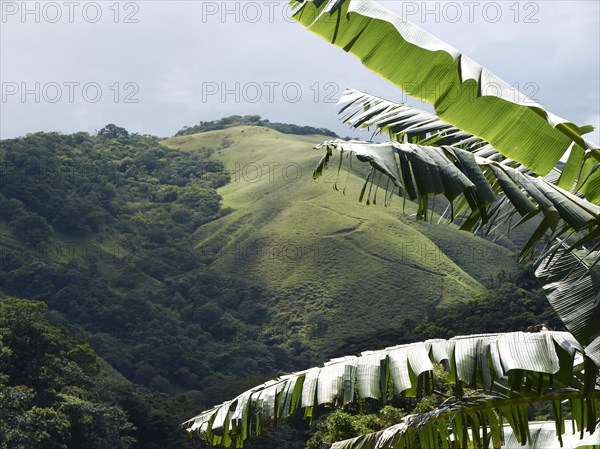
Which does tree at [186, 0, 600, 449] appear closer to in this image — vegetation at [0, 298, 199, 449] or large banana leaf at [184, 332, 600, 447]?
large banana leaf at [184, 332, 600, 447]

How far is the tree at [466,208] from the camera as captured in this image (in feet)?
13.8

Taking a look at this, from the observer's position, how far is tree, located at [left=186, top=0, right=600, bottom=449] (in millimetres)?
4207

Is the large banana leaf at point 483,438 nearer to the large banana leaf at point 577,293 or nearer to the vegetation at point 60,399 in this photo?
the large banana leaf at point 577,293

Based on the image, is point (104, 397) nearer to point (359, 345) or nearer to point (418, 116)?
point (359, 345)

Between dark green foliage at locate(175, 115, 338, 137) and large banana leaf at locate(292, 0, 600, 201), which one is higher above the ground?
dark green foliage at locate(175, 115, 338, 137)

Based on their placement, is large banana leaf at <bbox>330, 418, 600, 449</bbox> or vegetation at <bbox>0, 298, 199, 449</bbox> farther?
vegetation at <bbox>0, 298, 199, 449</bbox>

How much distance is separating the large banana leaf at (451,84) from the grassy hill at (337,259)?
59.4 metres

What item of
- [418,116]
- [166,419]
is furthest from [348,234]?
[418,116]

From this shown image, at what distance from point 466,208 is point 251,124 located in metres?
148

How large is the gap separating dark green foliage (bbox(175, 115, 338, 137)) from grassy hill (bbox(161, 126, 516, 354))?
46.6 meters

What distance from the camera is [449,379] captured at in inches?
210

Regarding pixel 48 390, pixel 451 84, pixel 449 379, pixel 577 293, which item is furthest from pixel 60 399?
pixel 451 84

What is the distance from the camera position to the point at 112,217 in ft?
292

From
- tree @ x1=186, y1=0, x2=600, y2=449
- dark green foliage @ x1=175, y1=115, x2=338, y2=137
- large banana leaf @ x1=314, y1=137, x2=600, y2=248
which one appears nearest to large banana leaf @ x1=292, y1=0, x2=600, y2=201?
tree @ x1=186, y1=0, x2=600, y2=449
